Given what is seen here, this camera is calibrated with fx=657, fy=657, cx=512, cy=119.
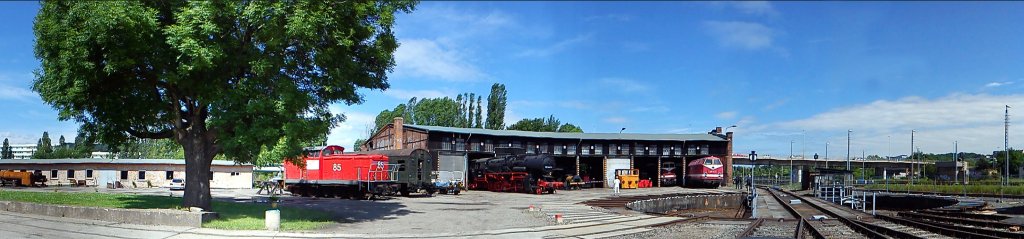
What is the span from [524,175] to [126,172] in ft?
112

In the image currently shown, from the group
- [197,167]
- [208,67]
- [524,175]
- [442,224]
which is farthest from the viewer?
[524,175]

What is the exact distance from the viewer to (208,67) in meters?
17.9

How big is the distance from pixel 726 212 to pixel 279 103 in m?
32.4

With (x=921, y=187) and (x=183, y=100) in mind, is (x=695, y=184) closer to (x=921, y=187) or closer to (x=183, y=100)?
(x=921, y=187)

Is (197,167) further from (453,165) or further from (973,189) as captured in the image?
(973,189)

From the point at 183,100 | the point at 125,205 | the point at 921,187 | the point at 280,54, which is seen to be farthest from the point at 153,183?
the point at 921,187

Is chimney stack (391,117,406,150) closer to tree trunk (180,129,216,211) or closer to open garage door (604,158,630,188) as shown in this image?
open garage door (604,158,630,188)

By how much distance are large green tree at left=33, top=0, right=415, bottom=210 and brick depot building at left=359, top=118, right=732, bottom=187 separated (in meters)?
30.0

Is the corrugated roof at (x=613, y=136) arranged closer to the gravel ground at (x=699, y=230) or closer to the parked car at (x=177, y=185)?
the parked car at (x=177, y=185)

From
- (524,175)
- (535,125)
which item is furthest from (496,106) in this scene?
(524,175)

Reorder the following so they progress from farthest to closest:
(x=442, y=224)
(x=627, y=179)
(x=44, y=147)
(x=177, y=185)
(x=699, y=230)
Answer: (x=44, y=147) → (x=627, y=179) → (x=177, y=185) → (x=442, y=224) → (x=699, y=230)

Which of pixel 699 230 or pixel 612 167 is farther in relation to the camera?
pixel 612 167

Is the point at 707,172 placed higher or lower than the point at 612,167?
lower

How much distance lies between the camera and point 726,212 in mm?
42656
